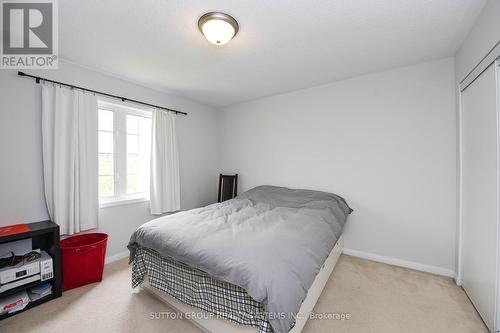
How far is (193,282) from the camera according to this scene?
148 cm

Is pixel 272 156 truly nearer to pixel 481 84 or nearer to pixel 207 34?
pixel 207 34

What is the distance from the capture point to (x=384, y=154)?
2.49m

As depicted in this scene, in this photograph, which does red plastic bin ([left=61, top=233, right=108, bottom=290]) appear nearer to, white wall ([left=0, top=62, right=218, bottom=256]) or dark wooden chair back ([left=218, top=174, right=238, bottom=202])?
white wall ([left=0, top=62, right=218, bottom=256])

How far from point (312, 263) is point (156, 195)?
8.00ft

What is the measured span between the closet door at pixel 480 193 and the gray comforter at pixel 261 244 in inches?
41.2

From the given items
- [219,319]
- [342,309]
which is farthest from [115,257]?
[342,309]

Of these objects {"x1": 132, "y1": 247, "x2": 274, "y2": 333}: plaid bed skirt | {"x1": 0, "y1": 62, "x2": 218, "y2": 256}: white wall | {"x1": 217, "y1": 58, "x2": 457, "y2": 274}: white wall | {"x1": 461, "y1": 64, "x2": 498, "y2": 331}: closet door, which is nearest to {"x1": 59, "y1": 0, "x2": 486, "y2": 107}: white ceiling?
{"x1": 0, "y1": 62, "x2": 218, "y2": 256}: white wall

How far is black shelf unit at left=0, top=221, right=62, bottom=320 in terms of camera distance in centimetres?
171

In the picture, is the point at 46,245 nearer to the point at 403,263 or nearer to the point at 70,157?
the point at 70,157

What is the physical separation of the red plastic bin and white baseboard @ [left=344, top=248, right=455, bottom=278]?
9.73ft

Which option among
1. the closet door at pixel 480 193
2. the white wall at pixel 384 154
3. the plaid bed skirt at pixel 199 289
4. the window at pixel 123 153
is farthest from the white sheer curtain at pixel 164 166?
the closet door at pixel 480 193

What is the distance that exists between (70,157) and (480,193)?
3866 millimetres

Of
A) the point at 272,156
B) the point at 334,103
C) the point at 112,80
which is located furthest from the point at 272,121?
the point at 112,80
